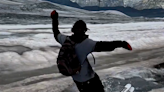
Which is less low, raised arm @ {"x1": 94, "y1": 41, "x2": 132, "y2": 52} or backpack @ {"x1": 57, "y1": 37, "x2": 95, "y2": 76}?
A: raised arm @ {"x1": 94, "y1": 41, "x2": 132, "y2": 52}

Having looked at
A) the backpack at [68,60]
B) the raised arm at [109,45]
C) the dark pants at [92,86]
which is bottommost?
the dark pants at [92,86]

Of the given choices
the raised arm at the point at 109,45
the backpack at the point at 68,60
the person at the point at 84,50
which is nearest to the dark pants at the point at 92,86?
the person at the point at 84,50

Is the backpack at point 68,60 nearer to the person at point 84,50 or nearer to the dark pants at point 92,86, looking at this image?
the person at point 84,50

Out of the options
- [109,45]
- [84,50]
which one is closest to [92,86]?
[84,50]

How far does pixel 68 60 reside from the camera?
2.32 m

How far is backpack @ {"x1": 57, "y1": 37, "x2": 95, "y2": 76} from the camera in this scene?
7.57 feet

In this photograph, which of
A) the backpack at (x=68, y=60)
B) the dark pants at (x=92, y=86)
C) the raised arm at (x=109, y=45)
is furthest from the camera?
the dark pants at (x=92, y=86)

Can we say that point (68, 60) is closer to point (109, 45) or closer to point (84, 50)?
point (84, 50)

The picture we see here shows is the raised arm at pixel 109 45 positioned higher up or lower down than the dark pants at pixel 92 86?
higher up

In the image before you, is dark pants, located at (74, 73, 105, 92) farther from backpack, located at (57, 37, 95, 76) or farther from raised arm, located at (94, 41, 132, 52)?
raised arm, located at (94, 41, 132, 52)

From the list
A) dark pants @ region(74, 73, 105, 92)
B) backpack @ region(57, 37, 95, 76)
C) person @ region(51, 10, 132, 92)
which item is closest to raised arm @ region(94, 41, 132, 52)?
person @ region(51, 10, 132, 92)

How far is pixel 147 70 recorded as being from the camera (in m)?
7.34

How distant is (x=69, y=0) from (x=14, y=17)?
132 feet

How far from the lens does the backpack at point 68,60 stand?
7.57 feet
